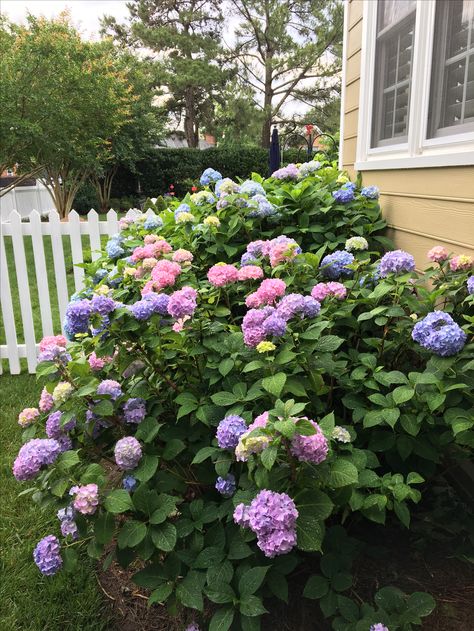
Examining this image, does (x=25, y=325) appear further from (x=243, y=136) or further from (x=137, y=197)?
(x=243, y=136)

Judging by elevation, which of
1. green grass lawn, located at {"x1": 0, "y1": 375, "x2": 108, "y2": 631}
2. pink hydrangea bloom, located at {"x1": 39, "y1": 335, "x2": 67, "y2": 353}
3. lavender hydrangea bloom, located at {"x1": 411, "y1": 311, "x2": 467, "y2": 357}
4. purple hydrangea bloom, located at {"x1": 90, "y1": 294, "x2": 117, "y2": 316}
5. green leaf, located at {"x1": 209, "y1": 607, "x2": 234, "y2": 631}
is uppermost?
purple hydrangea bloom, located at {"x1": 90, "y1": 294, "x2": 117, "y2": 316}

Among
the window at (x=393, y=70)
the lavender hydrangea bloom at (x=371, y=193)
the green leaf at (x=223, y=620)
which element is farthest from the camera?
the lavender hydrangea bloom at (x=371, y=193)

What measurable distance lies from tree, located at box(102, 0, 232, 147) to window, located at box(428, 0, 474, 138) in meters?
19.0

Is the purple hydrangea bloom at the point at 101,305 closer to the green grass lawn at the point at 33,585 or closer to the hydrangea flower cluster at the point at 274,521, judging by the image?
the hydrangea flower cluster at the point at 274,521

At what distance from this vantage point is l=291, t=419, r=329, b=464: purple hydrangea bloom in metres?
1.15

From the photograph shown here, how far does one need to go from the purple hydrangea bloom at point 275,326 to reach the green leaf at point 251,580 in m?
0.60

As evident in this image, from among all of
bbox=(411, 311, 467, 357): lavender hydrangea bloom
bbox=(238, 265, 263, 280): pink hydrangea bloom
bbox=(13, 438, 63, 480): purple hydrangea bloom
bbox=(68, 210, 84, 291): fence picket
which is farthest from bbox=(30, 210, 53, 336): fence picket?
bbox=(411, 311, 467, 357): lavender hydrangea bloom

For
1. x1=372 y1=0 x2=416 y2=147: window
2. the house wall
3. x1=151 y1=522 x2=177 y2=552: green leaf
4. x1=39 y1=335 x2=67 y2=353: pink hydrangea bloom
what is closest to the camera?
x1=151 y1=522 x2=177 y2=552: green leaf

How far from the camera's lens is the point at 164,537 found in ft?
4.60

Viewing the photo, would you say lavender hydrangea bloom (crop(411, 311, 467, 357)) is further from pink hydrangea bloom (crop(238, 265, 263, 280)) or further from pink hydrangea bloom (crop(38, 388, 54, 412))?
pink hydrangea bloom (crop(38, 388, 54, 412))

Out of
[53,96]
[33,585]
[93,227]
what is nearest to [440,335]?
[33,585]

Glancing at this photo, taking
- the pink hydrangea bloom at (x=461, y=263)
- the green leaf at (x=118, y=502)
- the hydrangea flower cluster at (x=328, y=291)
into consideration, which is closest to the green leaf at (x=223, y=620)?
the green leaf at (x=118, y=502)

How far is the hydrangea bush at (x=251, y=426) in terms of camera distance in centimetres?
129

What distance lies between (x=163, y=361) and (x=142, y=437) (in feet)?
1.03
